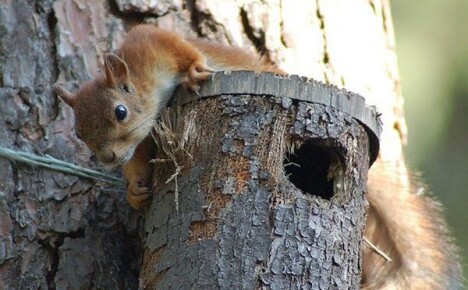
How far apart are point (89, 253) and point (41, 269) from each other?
0.59 ft

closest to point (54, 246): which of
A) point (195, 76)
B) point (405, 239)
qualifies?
point (195, 76)

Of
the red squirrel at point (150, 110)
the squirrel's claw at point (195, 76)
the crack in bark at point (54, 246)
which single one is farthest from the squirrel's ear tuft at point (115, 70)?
the crack in bark at point (54, 246)

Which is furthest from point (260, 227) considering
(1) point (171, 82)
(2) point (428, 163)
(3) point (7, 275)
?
(2) point (428, 163)

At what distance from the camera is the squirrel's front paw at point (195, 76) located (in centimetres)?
352

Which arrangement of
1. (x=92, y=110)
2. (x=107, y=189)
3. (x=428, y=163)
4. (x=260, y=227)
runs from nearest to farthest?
(x=260, y=227)
(x=92, y=110)
(x=107, y=189)
(x=428, y=163)

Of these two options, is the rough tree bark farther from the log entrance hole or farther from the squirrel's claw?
the log entrance hole

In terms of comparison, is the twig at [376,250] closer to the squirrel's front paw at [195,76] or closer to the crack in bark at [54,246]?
the squirrel's front paw at [195,76]

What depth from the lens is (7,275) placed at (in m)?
3.92

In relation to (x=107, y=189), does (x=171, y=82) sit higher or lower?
higher

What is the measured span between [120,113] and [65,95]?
219 millimetres

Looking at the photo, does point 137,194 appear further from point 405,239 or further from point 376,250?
point 405,239

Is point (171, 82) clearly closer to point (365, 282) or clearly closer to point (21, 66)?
point (21, 66)

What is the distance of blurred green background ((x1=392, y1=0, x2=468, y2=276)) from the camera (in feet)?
22.1

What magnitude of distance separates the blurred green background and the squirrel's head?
3.18 meters
